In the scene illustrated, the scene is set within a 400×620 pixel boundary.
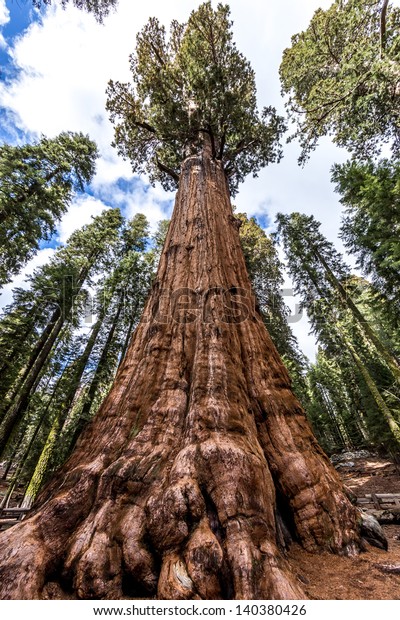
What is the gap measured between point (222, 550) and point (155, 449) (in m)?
1.07

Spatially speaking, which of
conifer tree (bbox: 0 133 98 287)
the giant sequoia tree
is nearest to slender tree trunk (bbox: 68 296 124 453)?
conifer tree (bbox: 0 133 98 287)

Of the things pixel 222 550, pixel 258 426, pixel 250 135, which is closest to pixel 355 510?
pixel 258 426

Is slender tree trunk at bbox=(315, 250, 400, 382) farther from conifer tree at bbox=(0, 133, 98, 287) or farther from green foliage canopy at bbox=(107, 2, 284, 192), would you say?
conifer tree at bbox=(0, 133, 98, 287)

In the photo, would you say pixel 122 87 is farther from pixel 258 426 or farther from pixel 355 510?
pixel 355 510

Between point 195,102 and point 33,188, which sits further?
point 33,188

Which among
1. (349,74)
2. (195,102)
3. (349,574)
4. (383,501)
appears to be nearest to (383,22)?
(349,74)

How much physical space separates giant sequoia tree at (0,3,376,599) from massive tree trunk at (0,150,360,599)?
0.04 feet

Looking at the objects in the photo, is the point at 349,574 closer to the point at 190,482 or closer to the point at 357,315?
the point at 190,482

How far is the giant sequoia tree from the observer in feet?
6.29

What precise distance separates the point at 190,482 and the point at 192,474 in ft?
0.24

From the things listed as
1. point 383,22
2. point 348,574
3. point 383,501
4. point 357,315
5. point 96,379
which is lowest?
point 348,574

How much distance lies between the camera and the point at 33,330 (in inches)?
563

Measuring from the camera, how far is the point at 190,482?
2303mm

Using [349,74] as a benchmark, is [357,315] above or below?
below
